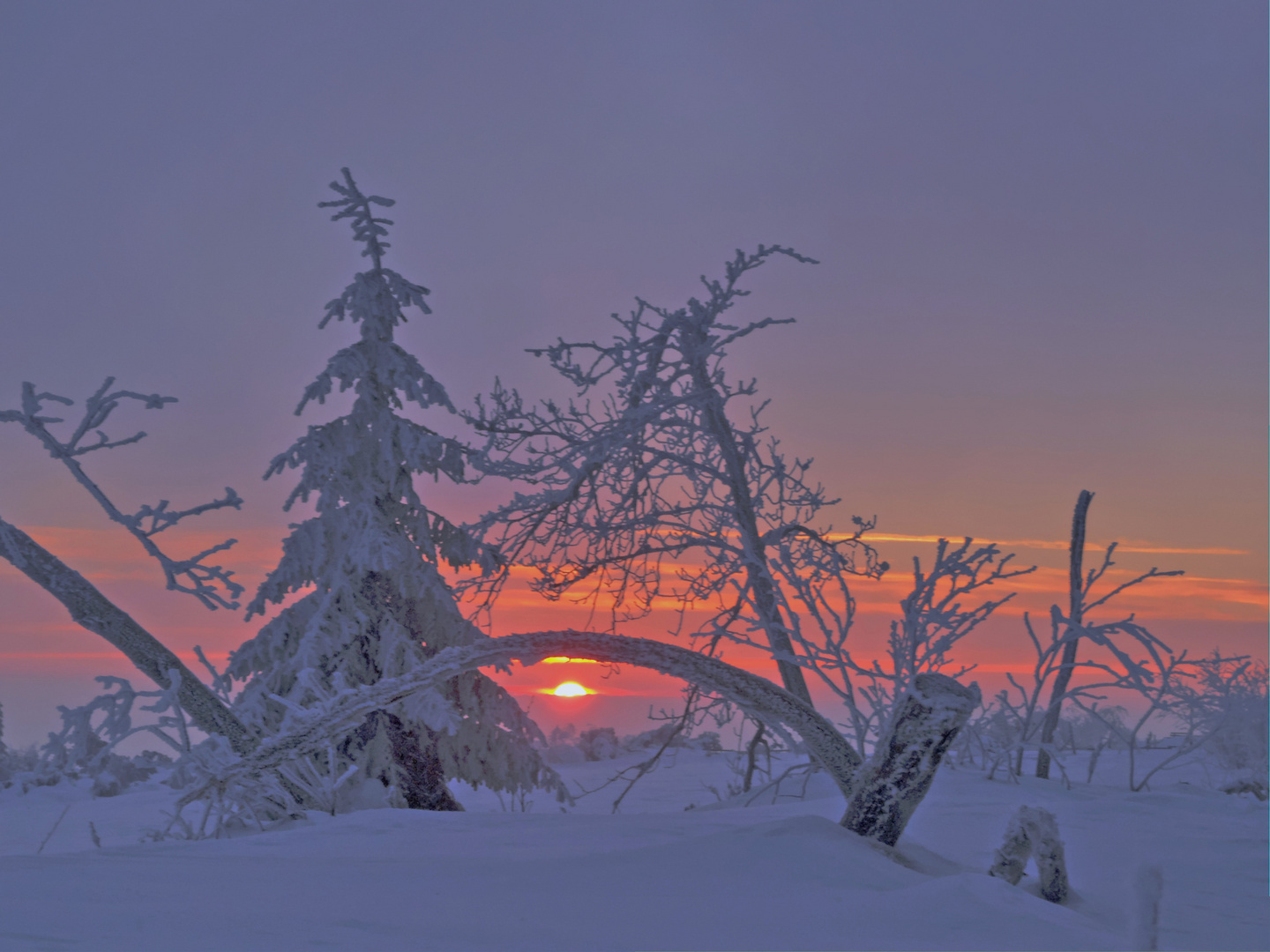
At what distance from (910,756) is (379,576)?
20.6 feet

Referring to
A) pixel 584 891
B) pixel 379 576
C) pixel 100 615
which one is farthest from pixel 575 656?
pixel 379 576

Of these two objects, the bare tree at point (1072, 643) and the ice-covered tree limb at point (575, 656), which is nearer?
the ice-covered tree limb at point (575, 656)

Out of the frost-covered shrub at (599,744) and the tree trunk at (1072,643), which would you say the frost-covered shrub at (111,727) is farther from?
the frost-covered shrub at (599,744)

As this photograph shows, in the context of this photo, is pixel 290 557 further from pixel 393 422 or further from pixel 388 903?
pixel 388 903

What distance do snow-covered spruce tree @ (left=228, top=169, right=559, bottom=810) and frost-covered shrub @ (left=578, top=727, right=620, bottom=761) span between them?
30.5ft

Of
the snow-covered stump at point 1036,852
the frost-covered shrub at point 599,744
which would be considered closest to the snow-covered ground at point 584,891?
the snow-covered stump at point 1036,852

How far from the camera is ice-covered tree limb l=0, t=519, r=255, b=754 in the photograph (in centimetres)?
639

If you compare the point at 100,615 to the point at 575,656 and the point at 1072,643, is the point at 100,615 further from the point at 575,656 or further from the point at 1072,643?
the point at 1072,643

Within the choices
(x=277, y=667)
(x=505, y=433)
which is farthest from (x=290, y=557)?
(x=505, y=433)

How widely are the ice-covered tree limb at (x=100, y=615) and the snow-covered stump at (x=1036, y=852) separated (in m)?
5.38

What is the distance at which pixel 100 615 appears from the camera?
21.1ft

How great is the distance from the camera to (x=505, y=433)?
9.37 m

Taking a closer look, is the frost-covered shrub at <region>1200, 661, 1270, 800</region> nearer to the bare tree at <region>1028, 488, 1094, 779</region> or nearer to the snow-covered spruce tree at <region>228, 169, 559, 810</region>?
the bare tree at <region>1028, 488, 1094, 779</region>

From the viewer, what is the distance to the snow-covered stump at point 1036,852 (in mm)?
4477
